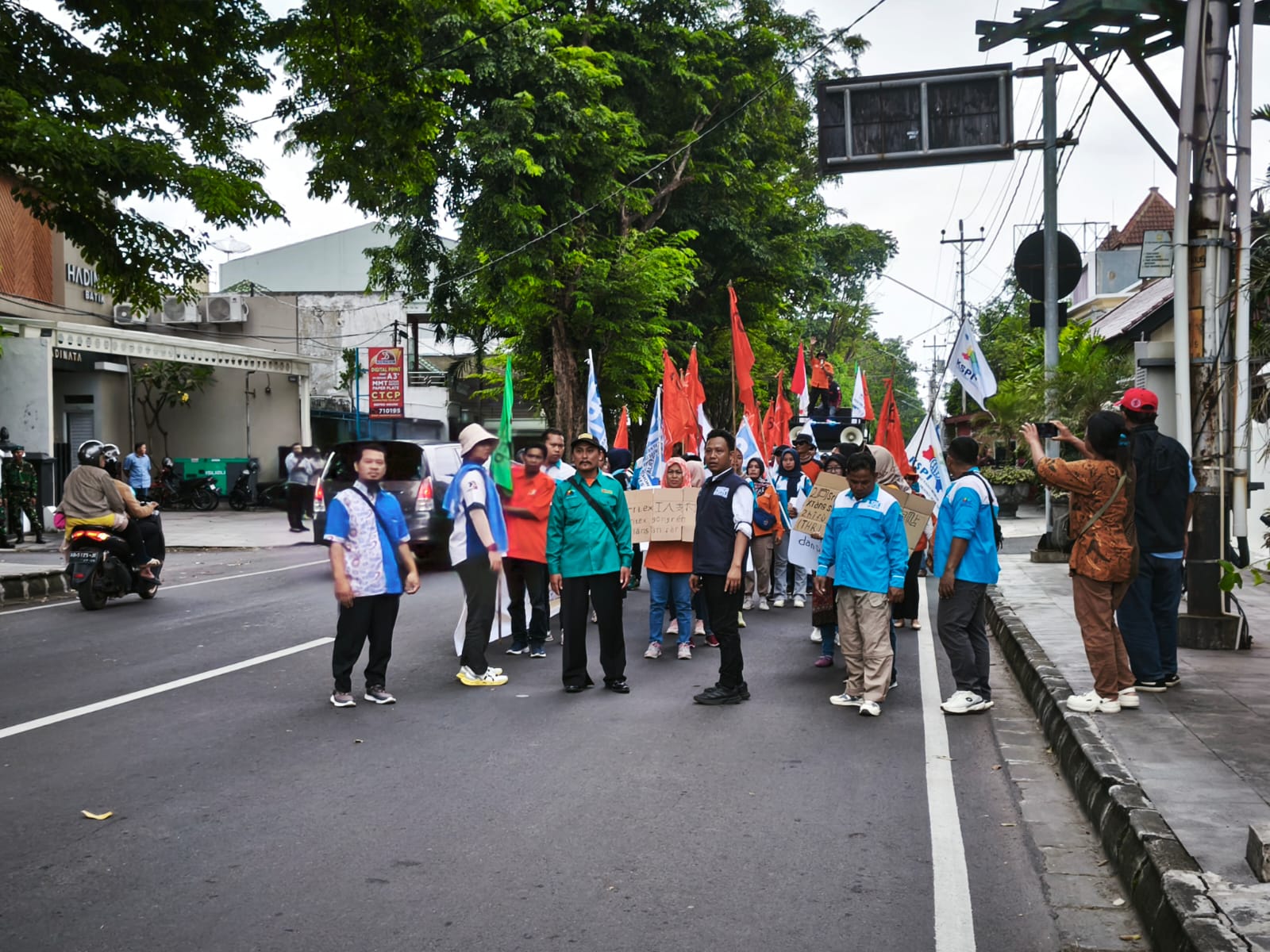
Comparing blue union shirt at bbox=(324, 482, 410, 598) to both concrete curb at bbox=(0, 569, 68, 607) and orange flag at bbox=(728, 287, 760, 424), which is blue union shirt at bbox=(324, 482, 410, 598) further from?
orange flag at bbox=(728, 287, 760, 424)

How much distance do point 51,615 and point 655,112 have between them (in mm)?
18815

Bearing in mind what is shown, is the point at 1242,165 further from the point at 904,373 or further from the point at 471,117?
the point at 904,373

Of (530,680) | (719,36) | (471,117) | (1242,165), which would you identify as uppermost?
(719,36)

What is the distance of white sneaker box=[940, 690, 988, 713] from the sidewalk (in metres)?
0.39

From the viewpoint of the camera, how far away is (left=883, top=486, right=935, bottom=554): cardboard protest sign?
952 centimetres

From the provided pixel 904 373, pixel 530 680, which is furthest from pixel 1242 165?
pixel 904 373

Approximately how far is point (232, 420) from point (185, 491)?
4942 millimetres

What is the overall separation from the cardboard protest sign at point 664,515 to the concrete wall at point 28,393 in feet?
59.3

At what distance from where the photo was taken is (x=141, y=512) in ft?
41.5

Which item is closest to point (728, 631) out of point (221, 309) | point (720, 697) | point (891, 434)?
point (720, 697)

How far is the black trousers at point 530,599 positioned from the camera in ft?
31.8

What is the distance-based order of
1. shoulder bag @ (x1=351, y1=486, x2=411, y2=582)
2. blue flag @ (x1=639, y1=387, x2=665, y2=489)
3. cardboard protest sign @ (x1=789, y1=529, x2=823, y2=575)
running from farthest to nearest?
1. blue flag @ (x1=639, y1=387, x2=665, y2=489)
2. cardboard protest sign @ (x1=789, y1=529, x2=823, y2=575)
3. shoulder bag @ (x1=351, y1=486, x2=411, y2=582)

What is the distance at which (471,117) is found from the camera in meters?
23.8

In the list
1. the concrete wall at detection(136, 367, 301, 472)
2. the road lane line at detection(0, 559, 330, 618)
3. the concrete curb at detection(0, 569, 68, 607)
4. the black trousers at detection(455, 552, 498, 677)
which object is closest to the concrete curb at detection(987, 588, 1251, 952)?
the black trousers at detection(455, 552, 498, 677)
